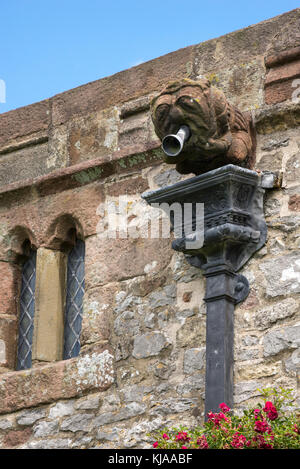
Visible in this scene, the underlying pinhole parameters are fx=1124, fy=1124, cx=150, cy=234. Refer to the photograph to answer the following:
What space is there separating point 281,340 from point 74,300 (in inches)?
66.4

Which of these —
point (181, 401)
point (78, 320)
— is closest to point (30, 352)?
point (78, 320)

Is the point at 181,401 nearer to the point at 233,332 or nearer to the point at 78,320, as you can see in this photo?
the point at 233,332

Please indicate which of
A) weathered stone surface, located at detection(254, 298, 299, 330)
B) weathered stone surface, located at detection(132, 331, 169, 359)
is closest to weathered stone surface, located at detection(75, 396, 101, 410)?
weathered stone surface, located at detection(132, 331, 169, 359)

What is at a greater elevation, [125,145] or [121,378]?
[125,145]

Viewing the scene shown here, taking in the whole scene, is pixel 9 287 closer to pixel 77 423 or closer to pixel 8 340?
pixel 8 340

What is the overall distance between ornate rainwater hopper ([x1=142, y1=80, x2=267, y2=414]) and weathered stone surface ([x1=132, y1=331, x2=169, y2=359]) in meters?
0.38

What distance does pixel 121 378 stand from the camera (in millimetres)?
6219

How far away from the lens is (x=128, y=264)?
650 cm

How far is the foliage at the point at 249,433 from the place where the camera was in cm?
473

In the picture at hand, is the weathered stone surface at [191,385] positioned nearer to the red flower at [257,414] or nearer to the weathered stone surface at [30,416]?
the red flower at [257,414]

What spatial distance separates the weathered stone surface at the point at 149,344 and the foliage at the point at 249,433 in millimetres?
985

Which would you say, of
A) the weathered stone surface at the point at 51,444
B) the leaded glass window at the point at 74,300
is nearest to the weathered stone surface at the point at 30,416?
the weathered stone surface at the point at 51,444

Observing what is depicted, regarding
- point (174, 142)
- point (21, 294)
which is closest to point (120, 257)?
point (21, 294)
